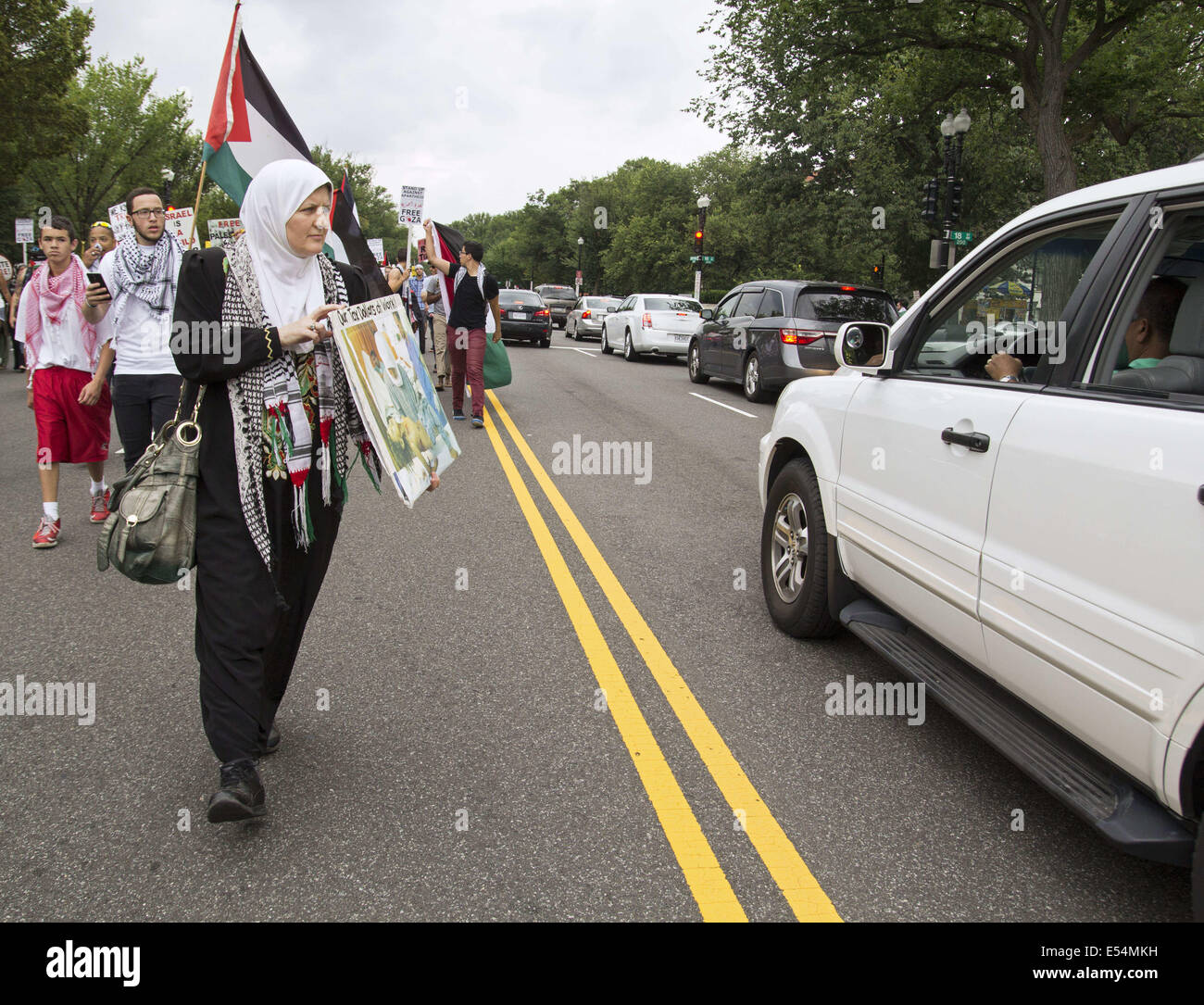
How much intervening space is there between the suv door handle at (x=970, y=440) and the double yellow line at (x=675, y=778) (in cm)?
133

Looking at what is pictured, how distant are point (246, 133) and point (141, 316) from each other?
A: 159 cm

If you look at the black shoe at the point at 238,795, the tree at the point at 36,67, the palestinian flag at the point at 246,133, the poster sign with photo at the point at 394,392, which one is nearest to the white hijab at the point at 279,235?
the poster sign with photo at the point at 394,392

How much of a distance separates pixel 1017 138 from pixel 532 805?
111 feet

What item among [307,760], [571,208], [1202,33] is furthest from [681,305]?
[571,208]

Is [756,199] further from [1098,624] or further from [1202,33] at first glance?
[1098,624]

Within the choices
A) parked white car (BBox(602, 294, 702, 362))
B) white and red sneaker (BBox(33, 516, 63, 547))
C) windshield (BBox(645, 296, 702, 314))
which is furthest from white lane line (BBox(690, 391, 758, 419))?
white and red sneaker (BBox(33, 516, 63, 547))

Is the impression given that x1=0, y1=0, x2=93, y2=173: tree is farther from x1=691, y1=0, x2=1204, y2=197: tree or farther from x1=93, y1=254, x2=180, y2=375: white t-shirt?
x1=93, y1=254, x2=180, y2=375: white t-shirt

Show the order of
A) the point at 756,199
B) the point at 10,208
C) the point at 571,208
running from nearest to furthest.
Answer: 1. the point at 756,199
2. the point at 10,208
3. the point at 571,208

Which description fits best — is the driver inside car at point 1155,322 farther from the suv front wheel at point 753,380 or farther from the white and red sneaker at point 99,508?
the suv front wheel at point 753,380

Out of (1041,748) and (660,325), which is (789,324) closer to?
(660,325)

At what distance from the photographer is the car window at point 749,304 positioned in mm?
14984

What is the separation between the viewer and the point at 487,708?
389cm

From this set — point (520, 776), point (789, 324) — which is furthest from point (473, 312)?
point (520, 776)

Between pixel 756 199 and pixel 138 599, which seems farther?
pixel 756 199
